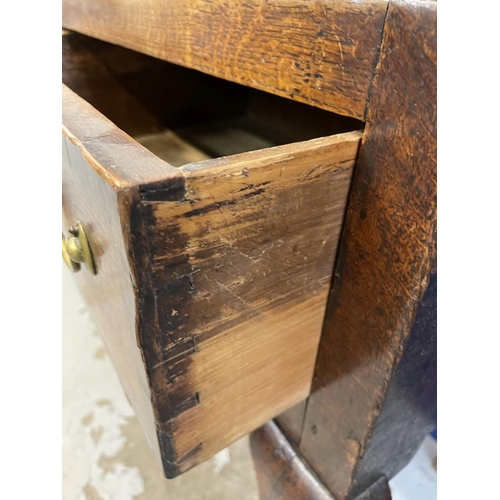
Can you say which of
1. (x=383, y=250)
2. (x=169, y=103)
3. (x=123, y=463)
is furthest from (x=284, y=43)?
(x=123, y=463)

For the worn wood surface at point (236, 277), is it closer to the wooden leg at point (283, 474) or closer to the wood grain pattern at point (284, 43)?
the wood grain pattern at point (284, 43)

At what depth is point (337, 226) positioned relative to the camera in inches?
15.1

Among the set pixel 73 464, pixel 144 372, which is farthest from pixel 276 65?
pixel 73 464

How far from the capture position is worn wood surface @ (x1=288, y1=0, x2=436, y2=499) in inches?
11.1

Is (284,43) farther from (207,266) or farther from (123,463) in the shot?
(123,463)

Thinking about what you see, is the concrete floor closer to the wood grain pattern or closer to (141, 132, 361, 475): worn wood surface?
(141, 132, 361, 475): worn wood surface

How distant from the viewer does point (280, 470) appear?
2.16 ft

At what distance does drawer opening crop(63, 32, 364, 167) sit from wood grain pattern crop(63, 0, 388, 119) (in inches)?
10.5

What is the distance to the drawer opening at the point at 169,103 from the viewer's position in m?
0.75

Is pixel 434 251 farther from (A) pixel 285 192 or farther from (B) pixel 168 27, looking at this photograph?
(B) pixel 168 27

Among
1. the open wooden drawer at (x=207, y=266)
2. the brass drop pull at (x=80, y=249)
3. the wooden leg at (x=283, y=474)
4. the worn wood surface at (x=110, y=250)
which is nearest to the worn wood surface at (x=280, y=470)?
the wooden leg at (x=283, y=474)

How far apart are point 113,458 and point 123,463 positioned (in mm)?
23

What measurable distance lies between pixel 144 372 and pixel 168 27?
37cm

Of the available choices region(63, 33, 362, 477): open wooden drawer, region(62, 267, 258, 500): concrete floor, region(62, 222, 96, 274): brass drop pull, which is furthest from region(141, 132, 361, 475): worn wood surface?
region(62, 267, 258, 500): concrete floor
